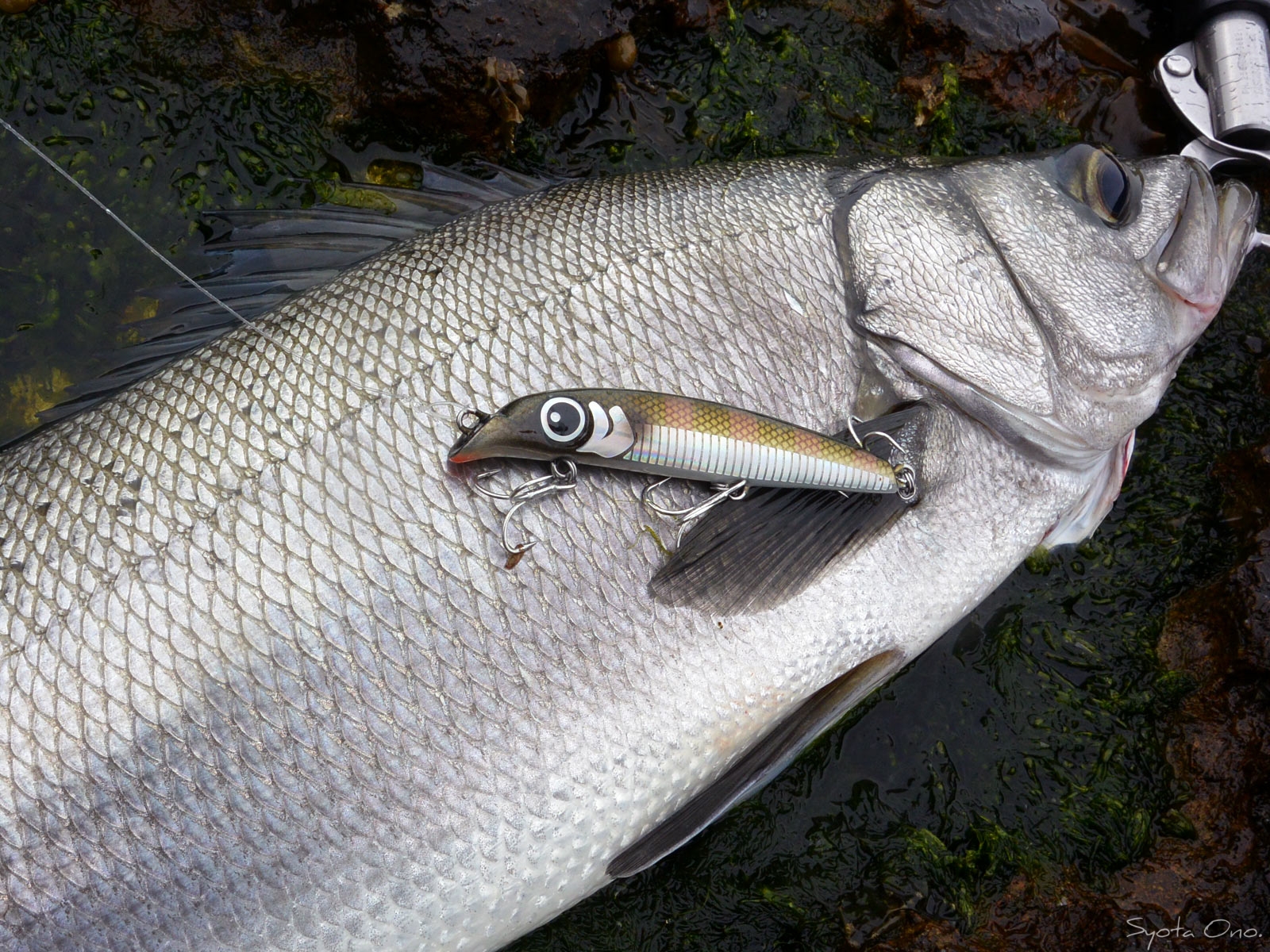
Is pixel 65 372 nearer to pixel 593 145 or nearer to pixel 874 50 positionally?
pixel 593 145

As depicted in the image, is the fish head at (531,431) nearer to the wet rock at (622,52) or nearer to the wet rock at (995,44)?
the wet rock at (622,52)

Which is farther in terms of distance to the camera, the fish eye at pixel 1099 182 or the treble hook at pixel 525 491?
the fish eye at pixel 1099 182

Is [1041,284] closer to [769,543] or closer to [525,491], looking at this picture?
[769,543]

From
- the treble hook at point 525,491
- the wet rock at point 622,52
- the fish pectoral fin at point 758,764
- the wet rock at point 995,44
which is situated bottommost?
the fish pectoral fin at point 758,764

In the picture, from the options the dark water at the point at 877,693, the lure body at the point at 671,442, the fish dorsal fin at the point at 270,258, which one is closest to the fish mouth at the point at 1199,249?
the dark water at the point at 877,693

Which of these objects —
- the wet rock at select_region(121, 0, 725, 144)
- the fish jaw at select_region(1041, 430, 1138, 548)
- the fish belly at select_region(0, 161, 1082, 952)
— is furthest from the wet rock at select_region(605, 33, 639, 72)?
the fish jaw at select_region(1041, 430, 1138, 548)

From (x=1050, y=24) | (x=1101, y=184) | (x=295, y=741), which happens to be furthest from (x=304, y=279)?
(x=1050, y=24)
